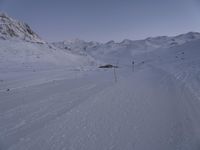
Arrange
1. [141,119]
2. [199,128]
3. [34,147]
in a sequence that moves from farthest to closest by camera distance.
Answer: [141,119] < [199,128] < [34,147]

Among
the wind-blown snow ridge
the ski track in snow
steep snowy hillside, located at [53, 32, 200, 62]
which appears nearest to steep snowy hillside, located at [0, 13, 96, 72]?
the wind-blown snow ridge

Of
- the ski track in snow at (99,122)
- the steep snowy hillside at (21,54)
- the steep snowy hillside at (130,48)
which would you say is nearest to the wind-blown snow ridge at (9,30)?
the steep snowy hillside at (21,54)

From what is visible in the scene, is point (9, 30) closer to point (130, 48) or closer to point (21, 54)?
point (21, 54)

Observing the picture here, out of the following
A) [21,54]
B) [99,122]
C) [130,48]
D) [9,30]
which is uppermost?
[9,30]

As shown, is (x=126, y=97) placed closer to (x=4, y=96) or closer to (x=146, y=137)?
(x=146, y=137)

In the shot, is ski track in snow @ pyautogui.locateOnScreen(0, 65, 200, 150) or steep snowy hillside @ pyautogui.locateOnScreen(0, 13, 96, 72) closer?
ski track in snow @ pyautogui.locateOnScreen(0, 65, 200, 150)

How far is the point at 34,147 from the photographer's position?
3.34 m

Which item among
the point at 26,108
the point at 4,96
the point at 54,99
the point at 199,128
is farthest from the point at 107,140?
the point at 4,96

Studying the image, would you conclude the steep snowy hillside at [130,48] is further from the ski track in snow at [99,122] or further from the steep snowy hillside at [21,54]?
the ski track in snow at [99,122]

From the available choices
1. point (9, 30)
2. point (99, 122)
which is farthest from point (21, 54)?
point (99, 122)

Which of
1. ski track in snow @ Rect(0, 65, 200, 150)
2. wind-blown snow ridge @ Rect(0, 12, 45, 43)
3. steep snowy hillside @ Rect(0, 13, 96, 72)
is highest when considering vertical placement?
wind-blown snow ridge @ Rect(0, 12, 45, 43)

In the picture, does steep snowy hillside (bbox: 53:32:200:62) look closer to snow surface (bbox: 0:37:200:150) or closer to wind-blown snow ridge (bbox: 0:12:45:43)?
wind-blown snow ridge (bbox: 0:12:45:43)

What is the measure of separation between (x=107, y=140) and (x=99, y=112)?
1.61 meters

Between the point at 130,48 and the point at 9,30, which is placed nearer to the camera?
the point at 9,30
